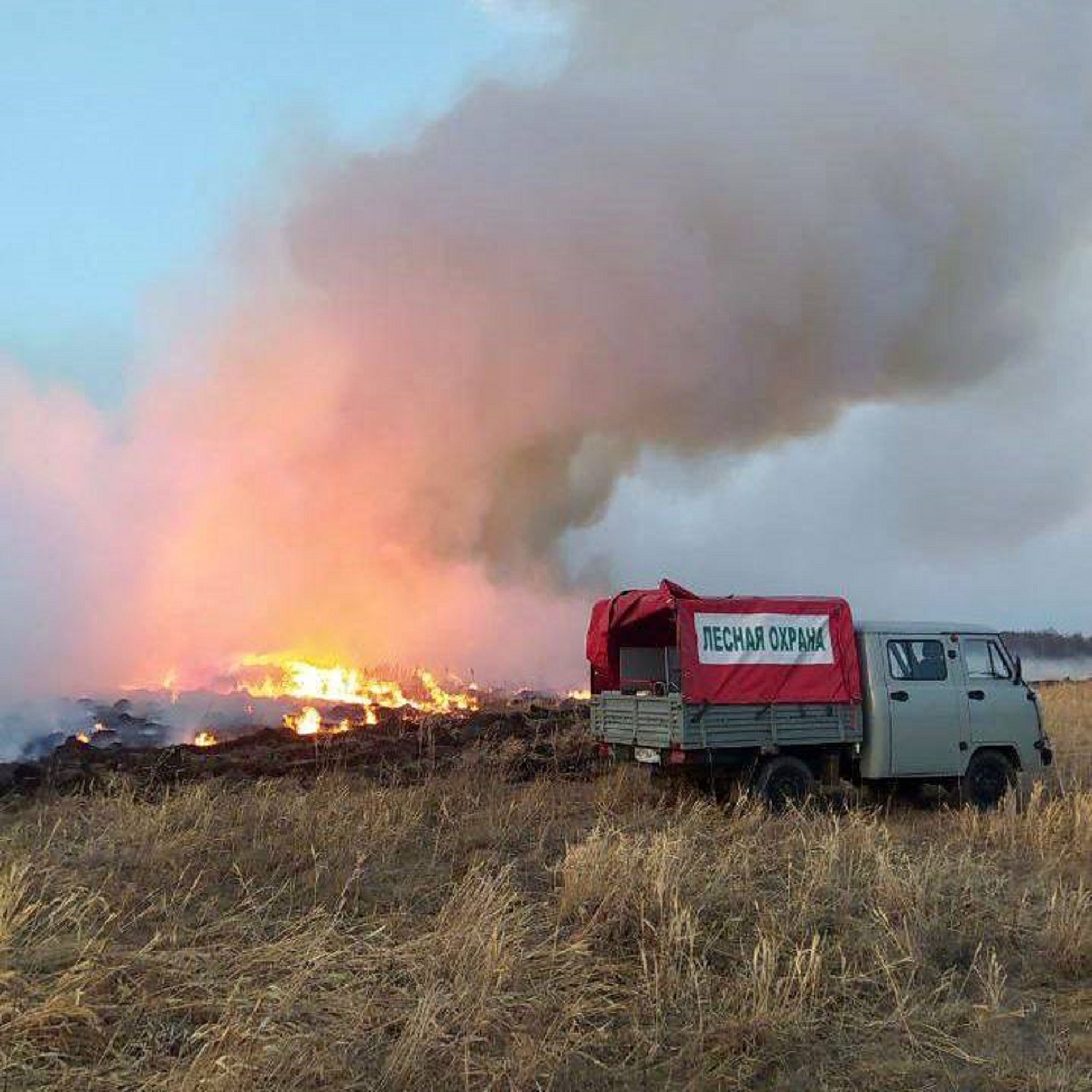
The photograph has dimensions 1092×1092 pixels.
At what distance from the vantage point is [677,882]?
243 inches

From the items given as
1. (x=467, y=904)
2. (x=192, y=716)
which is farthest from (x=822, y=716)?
(x=192, y=716)

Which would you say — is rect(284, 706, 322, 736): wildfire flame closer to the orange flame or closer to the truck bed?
the orange flame

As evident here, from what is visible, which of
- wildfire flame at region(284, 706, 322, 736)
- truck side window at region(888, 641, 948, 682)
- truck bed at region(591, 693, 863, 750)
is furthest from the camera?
wildfire flame at region(284, 706, 322, 736)

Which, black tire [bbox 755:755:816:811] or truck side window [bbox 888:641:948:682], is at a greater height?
truck side window [bbox 888:641:948:682]

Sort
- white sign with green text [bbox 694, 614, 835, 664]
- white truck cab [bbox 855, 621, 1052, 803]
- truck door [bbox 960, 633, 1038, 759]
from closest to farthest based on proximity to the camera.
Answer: white sign with green text [bbox 694, 614, 835, 664] < white truck cab [bbox 855, 621, 1052, 803] < truck door [bbox 960, 633, 1038, 759]

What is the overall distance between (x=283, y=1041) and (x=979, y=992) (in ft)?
12.6

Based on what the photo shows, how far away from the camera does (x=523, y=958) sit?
5.11 meters

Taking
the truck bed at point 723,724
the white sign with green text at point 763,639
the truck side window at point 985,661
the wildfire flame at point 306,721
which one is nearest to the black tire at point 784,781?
the truck bed at point 723,724

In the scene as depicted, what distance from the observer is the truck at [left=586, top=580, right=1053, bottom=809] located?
1137 centimetres

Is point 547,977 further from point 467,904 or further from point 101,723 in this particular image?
point 101,723

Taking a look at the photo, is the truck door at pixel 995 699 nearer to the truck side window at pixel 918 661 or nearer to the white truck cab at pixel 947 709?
the white truck cab at pixel 947 709

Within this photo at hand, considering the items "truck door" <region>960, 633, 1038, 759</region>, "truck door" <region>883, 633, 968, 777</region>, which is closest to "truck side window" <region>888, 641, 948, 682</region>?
"truck door" <region>883, 633, 968, 777</region>

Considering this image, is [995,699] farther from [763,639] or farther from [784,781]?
[763,639]

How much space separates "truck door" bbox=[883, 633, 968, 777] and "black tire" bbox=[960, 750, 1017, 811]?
1.18 feet
